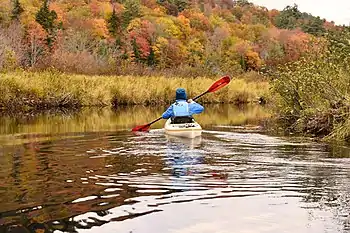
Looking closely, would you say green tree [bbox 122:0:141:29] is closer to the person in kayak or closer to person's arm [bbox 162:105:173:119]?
person's arm [bbox 162:105:173:119]

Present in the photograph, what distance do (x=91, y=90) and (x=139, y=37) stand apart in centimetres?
4044

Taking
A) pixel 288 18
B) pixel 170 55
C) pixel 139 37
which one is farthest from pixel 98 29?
pixel 288 18

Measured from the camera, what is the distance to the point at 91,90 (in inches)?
1189

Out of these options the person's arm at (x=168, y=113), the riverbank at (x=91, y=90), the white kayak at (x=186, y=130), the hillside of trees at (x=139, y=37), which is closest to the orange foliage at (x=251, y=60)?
the hillside of trees at (x=139, y=37)

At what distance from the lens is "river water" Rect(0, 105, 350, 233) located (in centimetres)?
569

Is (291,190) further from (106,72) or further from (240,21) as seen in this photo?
(240,21)

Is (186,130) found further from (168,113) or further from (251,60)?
(251,60)

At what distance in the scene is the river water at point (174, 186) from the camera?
18.7 ft

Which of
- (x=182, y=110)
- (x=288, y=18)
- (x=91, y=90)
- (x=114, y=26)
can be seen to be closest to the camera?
(x=182, y=110)

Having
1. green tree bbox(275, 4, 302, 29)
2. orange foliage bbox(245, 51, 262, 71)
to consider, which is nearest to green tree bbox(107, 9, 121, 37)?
orange foliage bbox(245, 51, 262, 71)

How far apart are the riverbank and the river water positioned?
44.7 feet

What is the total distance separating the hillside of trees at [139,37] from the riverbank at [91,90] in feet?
5.99

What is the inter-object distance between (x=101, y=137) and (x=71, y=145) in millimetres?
1985

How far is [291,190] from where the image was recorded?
720 centimetres
